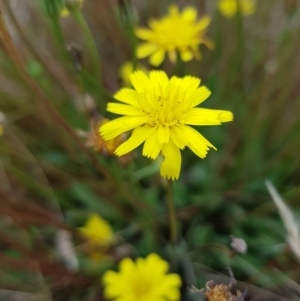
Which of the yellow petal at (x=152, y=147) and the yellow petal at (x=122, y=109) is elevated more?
the yellow petal at (x=122, y=109)

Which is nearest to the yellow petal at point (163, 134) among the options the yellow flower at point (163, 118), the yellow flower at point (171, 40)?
the yellow flower at point (163, 118)

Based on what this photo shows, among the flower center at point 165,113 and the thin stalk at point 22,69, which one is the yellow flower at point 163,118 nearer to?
the flower center at point 165,113

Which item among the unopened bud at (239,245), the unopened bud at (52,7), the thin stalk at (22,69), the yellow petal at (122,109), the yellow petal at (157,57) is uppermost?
the yellow petal at (157,57)

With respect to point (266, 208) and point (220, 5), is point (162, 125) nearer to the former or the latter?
point (266, 208)

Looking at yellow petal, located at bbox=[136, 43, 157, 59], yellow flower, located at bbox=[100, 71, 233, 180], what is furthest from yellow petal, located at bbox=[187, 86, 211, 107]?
yellow petal, located at bbox=[136, 43, 157, 59]

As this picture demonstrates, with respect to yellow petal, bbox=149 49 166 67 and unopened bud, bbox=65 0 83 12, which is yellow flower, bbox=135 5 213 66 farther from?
unopened bud, bbox=65 0 83 12

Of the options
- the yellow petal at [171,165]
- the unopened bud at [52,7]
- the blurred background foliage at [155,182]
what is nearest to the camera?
the yellow petal at [171,165]

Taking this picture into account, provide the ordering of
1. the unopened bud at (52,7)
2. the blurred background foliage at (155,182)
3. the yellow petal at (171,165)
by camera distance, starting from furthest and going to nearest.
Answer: the blurred background foliage at (155,182), the unopened bud at (52,7), the yellow petal at (171,165)
